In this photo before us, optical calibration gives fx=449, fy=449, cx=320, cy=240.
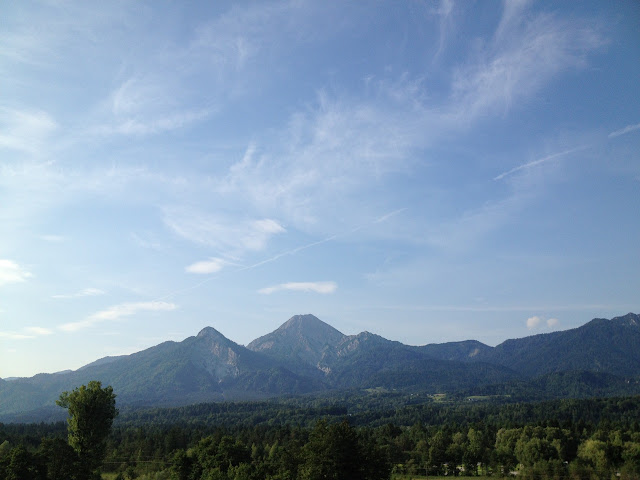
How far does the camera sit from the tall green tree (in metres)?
62.9

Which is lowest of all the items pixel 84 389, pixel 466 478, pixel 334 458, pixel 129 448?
pixel 466 478

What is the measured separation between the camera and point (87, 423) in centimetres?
6341

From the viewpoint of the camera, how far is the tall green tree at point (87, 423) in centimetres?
6288

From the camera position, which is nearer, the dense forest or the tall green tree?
the dense forest

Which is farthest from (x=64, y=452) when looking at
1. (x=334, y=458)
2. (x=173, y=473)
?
(x=334, y=458)

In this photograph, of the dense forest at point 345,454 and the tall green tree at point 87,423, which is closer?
the dense forest at point 345,454

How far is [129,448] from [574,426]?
413 feet

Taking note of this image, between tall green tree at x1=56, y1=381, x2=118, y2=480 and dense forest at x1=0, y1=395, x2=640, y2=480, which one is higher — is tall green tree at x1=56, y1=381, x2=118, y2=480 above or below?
above

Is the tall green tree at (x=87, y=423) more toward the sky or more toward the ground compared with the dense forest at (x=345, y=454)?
more toward the sky

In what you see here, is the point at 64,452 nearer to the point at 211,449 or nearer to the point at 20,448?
the point at 20,448

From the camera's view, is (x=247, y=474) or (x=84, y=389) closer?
(x=247, y=474)

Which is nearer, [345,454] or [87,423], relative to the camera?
[345,454]

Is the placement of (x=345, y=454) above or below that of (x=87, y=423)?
below

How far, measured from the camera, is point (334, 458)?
168 feet
